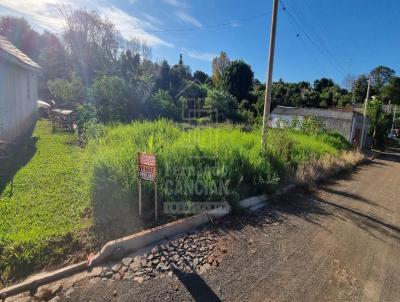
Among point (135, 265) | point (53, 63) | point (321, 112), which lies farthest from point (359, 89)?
point (135, 265)

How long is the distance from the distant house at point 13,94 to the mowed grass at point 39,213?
3.24 metres

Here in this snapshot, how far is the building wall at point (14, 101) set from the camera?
9289 millimetres

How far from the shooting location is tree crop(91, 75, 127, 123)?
1293 cm

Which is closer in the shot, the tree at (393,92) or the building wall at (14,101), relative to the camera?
the building wall at (14,101)

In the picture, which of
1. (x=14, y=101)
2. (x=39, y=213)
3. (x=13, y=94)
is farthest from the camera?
(x=14, y=101)

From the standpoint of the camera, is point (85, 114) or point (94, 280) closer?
point (94, 280)

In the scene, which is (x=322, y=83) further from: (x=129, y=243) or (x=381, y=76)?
(x=129, y=243)

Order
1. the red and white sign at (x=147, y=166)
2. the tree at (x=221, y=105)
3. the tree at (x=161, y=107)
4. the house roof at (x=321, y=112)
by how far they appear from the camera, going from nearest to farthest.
Answer: 1. the red and white sign at (x=147, y=166)
2. the tree at (x=161, y=107)
3. the house roof at (x=321, y=112)
4. the tree at (x=221, y=105)

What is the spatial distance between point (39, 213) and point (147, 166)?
200 centimetres

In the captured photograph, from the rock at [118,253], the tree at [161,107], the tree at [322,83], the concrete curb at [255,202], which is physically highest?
the tree at [322,83]

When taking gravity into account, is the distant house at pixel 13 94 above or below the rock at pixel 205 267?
above

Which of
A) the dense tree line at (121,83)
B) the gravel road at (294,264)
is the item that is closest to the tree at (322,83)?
the dense tree line at (121,83)

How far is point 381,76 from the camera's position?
52656mm

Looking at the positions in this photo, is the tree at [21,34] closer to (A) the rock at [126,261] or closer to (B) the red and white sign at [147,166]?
(B) the red and white sign at [147,166]
